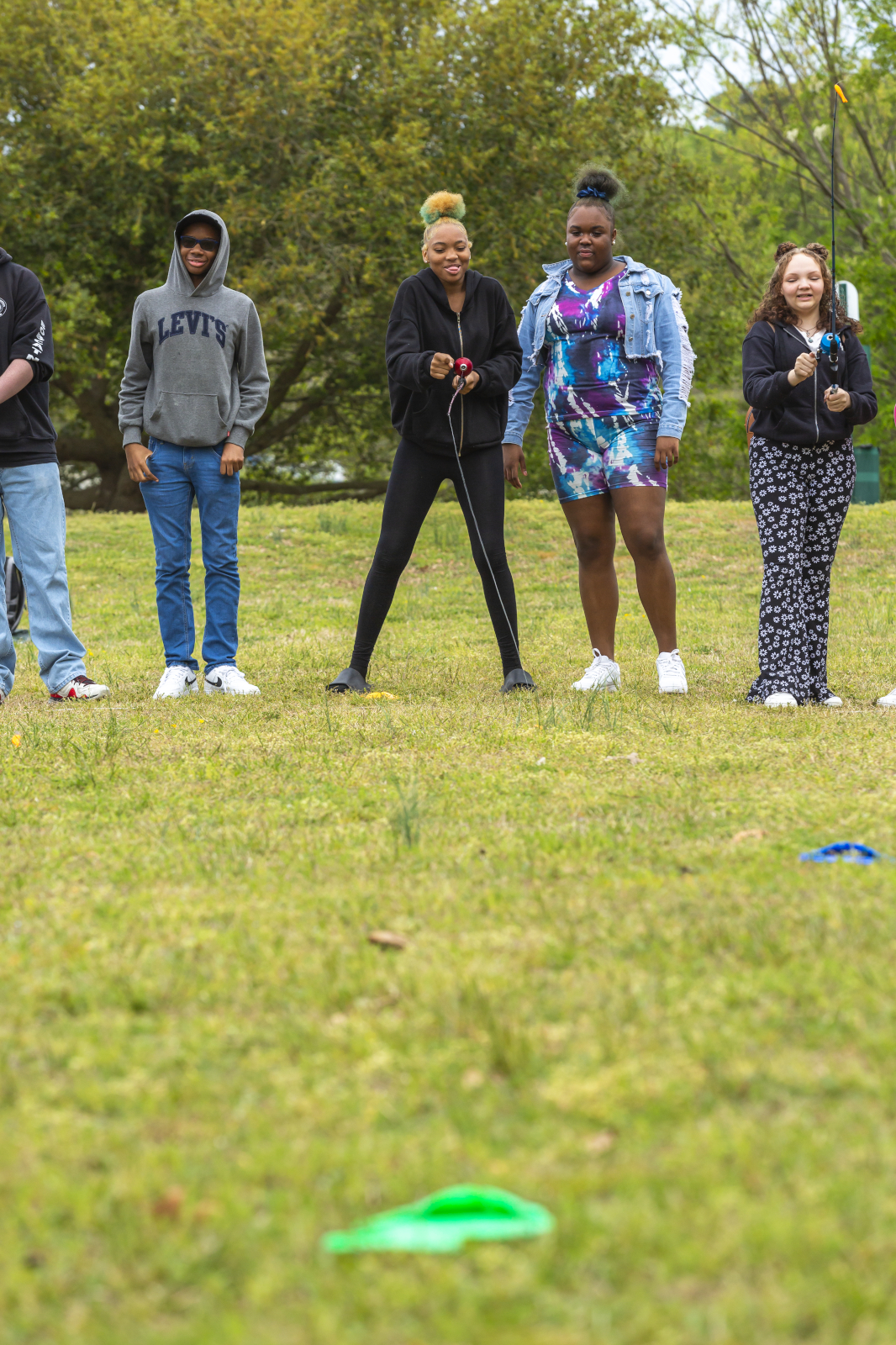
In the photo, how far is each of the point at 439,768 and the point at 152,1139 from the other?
2505 millimetres

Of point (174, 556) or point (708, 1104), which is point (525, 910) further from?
point (174, 556)

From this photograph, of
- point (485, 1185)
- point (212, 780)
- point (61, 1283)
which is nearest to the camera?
point (61, 1283)

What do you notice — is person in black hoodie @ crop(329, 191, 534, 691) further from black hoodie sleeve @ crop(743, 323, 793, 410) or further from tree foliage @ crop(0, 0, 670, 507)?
tree foliage @ crop(0, 0, 670, 507)

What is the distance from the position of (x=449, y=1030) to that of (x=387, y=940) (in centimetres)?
45

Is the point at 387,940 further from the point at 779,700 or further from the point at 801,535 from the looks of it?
the point at 801,535

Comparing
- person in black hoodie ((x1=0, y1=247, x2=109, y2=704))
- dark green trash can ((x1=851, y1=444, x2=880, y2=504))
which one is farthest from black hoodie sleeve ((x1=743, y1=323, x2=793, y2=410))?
dark green trash can ((x1=851, y1=444, x2=880, y2=504))

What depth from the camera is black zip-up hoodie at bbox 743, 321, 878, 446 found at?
19.4 ft

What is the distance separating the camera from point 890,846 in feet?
11.3

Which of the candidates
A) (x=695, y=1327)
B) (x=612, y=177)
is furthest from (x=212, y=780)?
(x=612, y=177)

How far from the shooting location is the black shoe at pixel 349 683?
620 cm

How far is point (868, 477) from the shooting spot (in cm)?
1791

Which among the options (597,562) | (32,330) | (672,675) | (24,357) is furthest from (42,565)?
(672,675)

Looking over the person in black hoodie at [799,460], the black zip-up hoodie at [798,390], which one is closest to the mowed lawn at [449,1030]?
the person in black hoodie at [799,460]

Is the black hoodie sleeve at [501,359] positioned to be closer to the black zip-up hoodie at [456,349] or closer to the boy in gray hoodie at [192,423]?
the black zip-up hoodie at [456,349]
